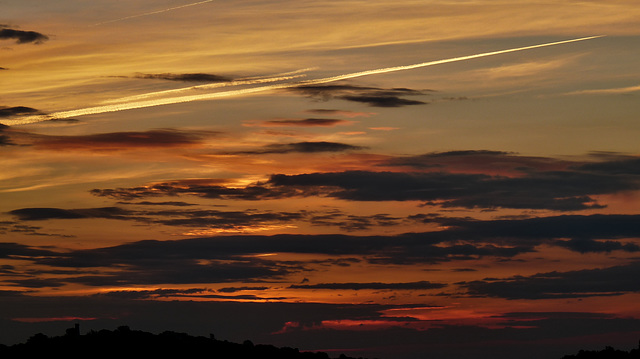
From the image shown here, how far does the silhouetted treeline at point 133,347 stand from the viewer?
119000 millimetres

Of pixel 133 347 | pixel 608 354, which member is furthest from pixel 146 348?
pixel 608 354

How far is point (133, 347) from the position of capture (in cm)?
12269

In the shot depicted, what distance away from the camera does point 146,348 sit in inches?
4855

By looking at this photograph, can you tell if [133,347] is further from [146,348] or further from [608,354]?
[608,354]

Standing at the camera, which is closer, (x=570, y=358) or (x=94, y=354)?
(x=94, y=354)

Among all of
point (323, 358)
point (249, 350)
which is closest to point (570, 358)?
point (323, 358)

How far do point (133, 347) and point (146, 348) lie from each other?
139 centimetres

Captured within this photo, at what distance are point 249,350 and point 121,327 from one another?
1436 centimetres

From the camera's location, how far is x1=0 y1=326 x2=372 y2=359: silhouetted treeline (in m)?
119

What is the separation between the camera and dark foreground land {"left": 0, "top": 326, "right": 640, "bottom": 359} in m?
119

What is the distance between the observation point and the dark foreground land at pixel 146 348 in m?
119

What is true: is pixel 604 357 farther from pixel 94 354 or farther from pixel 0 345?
pixel 0 345

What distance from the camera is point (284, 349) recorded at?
136m

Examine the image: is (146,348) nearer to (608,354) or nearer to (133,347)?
(133,347)
